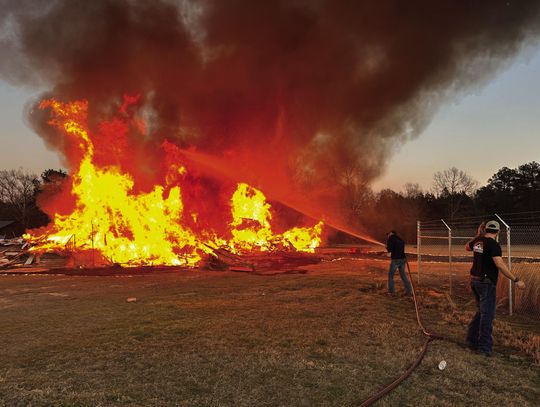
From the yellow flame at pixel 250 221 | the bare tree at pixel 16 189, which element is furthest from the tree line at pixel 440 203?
the bare tree at pixel 16 189

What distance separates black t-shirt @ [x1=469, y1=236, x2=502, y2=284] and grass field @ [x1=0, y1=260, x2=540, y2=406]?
1.16 m

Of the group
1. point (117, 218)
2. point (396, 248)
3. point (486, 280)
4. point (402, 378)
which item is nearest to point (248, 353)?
point (402, 378)

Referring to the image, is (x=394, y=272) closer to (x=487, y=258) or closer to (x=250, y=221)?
(x=487, y=258)

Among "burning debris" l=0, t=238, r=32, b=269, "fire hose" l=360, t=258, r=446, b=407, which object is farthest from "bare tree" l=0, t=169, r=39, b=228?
"fire hose" l=360, t=258, r=446, b=407

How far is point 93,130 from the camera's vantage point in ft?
68.3

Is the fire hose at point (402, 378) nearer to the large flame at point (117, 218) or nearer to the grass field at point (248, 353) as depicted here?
the grass field at point (248, 353)

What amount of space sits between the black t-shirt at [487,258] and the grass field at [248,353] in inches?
45.7

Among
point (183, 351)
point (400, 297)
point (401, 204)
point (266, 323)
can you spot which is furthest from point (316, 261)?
point (401, 204)

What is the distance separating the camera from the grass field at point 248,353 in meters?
4.35

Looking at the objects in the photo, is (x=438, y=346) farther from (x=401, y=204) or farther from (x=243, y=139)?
(x=401, y=204)

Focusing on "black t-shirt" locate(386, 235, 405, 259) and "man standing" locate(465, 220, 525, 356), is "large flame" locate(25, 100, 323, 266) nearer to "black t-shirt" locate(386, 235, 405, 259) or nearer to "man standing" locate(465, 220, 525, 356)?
"black t-shirt" locate(386, 235, 405, 259)

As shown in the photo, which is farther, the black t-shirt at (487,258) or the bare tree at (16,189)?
the bare tree at (16,189)

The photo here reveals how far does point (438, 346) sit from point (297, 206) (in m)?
26.9

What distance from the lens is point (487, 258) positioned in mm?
5949
